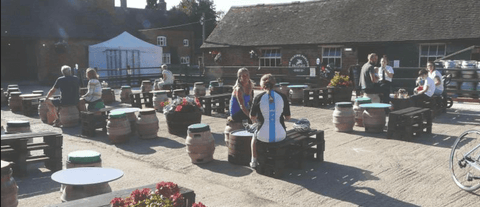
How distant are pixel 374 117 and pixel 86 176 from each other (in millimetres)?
7488

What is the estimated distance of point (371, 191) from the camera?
6.18 m

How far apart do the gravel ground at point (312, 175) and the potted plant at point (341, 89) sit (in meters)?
5.63

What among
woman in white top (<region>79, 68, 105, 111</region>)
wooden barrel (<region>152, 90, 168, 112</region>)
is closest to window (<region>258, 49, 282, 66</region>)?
wooden barrel (<region>152, 90, 168, 112</region>)

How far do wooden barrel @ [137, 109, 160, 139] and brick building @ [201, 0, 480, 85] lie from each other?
1258cm

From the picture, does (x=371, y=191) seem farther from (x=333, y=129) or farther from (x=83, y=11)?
(x=83, y=11)

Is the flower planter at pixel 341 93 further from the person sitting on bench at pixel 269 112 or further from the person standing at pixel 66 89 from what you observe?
the person sitting on bench at pixel 269 112

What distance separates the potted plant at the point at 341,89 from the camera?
16.0 m

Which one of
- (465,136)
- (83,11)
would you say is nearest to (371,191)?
(465,136)

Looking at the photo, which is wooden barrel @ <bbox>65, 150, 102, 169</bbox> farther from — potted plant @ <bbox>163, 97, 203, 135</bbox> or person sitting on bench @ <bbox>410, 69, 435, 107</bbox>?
person sitting on bench @ <bbox>410, 69, 435, 107</bbox>

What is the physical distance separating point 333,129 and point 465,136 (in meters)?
4.86

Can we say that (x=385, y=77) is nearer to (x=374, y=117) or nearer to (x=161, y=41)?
(x=374, y=117)

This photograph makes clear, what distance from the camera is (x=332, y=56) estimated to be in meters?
23.9

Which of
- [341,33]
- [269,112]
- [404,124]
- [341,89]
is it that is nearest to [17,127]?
[269,112]

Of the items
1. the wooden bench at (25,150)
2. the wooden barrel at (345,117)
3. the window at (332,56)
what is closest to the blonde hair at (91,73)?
the wooden bench at (25,150)
